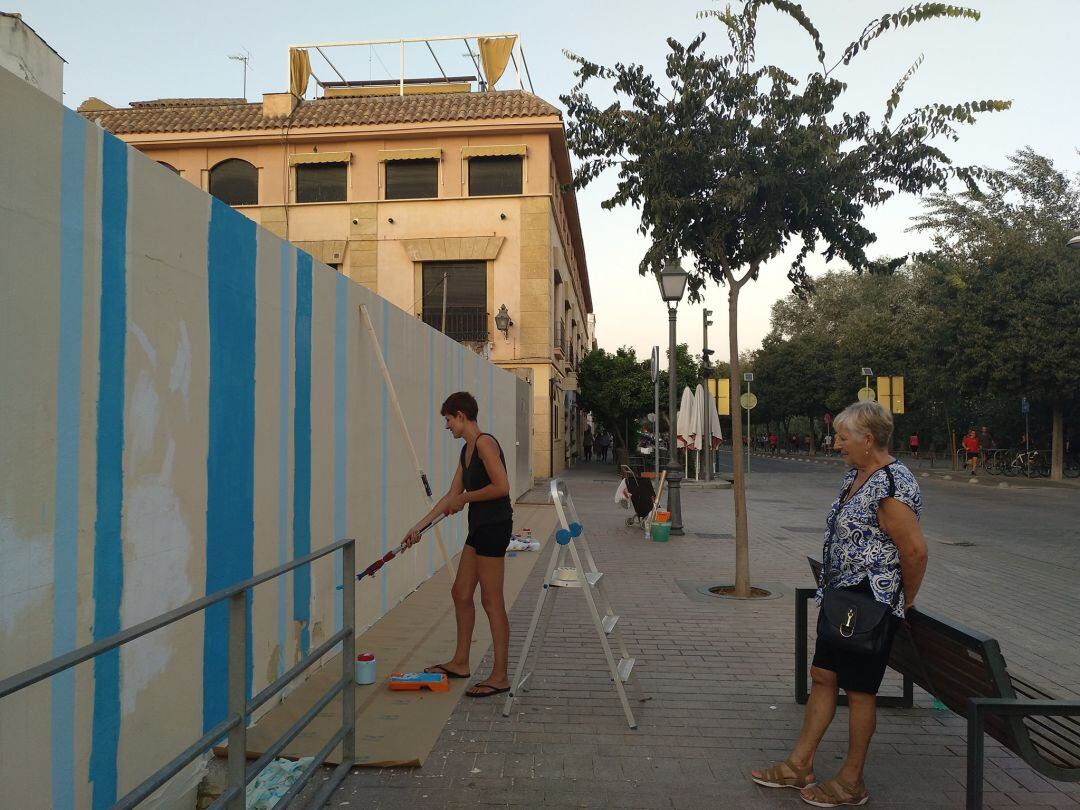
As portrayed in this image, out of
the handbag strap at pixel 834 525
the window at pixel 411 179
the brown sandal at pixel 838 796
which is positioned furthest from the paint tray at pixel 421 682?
the window at pixel 411 179

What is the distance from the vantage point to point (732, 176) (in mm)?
8000

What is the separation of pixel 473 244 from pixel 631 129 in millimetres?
19711

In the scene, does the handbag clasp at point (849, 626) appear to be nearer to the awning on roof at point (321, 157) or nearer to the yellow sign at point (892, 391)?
the awning on roof at point (321, 157)

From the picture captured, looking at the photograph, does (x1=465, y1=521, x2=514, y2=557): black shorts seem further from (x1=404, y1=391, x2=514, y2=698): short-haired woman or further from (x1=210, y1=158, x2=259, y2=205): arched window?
(x1=210, y1=158, x2=259, y2=205): arched window

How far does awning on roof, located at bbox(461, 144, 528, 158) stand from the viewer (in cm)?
2733

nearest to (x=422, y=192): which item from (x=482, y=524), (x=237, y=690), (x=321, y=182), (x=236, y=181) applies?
(x=321, y=182)

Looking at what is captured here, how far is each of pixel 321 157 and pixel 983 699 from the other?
28169 millimetres

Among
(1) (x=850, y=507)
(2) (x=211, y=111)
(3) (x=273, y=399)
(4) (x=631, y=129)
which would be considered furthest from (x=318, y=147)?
(1) (x=850, y=507)

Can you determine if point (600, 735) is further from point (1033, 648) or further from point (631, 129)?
point (631, 129)

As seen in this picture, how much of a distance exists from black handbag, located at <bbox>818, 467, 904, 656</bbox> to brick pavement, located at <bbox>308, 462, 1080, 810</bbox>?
69 cm

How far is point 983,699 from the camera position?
9.35 feet

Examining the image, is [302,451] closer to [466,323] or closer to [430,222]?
[466,323]

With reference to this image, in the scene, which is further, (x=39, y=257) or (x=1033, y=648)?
(x=1033, y=648)

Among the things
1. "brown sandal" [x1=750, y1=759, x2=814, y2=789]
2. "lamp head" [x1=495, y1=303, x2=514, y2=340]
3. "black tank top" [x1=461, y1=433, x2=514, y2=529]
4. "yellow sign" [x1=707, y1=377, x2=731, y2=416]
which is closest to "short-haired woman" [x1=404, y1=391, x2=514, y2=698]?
"black tank top" [x1=461, y1=433, x2=514, y2=529]
